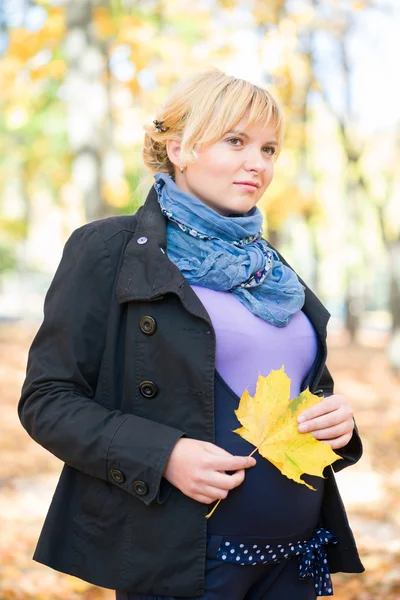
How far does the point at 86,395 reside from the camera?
194 cm

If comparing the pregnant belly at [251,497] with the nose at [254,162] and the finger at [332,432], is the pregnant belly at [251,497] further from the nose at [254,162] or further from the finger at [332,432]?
the nose at [254,162]

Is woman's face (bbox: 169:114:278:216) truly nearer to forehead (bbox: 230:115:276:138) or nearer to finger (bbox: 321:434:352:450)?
forehead (bbox: 230:115:276:138)

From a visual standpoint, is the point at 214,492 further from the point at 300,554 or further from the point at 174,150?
the point at 174,150

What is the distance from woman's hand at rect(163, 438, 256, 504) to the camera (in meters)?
1.74

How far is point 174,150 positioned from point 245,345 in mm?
637

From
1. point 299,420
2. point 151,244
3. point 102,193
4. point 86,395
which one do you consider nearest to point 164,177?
point 151,244

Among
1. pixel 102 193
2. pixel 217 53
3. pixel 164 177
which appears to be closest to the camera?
pixel 164 177

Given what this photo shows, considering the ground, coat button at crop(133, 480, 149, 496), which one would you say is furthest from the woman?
the ground

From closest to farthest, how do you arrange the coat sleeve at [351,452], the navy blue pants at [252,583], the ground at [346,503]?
the navy blue pants at [252,583] → the coat sleeve at [351,452] → the ground at [346,503]

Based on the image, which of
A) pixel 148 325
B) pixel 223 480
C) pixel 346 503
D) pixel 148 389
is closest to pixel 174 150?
pixel 148 325

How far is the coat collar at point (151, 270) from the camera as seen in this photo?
1.88 meters

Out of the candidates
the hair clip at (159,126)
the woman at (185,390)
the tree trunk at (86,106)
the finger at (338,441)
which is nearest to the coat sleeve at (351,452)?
the woman at (185,390)

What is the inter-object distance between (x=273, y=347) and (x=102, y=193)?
4.45 m

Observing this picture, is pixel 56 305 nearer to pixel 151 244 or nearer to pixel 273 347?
pixel 151 244
